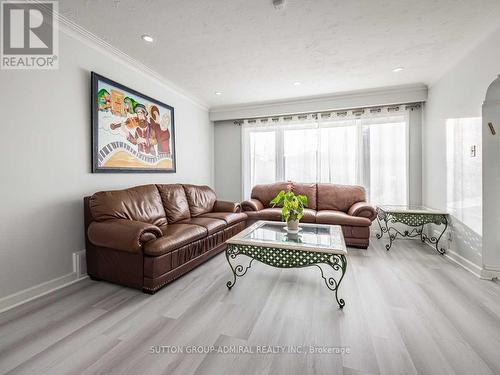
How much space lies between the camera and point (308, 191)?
4.28m

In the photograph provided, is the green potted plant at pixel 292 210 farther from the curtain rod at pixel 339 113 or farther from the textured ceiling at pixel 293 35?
the curtain rod at pixel 339 113

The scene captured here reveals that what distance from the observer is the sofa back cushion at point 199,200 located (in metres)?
3.48

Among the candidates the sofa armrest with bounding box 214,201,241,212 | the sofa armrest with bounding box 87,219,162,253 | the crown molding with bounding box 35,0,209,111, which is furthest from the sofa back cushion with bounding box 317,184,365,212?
the crown molding with bounding box 35,0,209,111

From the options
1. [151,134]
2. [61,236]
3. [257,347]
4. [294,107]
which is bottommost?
[257,347]

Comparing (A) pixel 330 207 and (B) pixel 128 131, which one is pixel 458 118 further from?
(B) pixel 128 131

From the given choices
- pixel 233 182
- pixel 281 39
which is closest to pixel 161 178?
pixel 233 182

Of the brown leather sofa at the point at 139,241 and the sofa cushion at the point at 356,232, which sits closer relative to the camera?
the brown leather sofa at the point at 139,241

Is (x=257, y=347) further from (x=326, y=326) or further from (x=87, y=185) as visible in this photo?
(x=87, y=185)

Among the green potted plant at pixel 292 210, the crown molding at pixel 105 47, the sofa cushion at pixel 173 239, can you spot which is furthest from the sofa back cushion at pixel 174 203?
A: the crown molding at pixel 105 47

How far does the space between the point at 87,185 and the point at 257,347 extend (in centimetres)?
232

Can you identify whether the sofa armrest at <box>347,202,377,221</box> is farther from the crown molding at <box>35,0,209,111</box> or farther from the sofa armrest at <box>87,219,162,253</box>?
the crown molding at <box>35,0,209,111</box>

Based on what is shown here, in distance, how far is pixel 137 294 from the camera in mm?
2031

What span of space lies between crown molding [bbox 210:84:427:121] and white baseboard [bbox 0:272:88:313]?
3.72 meters

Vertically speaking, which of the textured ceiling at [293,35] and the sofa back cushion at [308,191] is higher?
the textured ceiling at [293,35]
